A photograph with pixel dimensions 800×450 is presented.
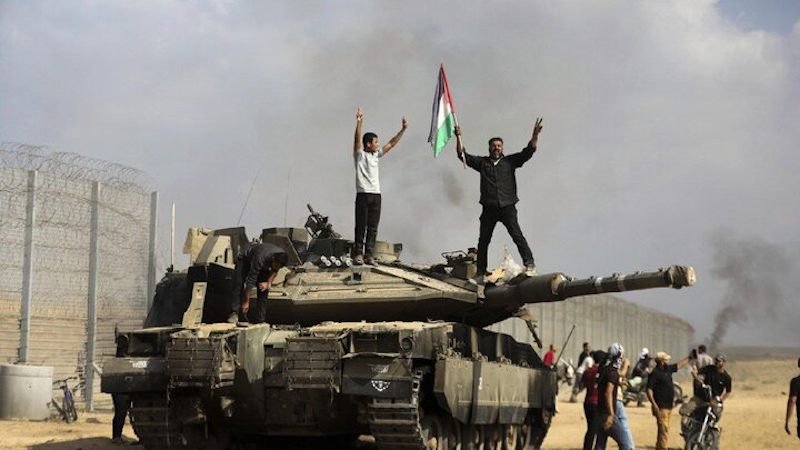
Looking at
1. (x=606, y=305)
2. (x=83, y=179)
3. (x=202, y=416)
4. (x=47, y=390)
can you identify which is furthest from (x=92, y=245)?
(x=606, y=305)

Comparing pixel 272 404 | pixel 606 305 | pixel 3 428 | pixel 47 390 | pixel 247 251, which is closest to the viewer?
pixel 272 404

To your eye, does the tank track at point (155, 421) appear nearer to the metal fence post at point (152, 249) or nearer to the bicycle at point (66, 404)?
the bicycle at point (66, 404)

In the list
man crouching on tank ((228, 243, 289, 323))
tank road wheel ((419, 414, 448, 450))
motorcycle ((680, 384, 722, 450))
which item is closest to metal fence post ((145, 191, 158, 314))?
man crouching on tank ((228, 243, 289, 323))

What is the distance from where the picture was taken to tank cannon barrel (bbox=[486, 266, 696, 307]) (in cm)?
1298

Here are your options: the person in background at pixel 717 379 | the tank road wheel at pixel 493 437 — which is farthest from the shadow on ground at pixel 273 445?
the person in background at pixel 717 379

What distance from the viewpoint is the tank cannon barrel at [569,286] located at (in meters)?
13.0

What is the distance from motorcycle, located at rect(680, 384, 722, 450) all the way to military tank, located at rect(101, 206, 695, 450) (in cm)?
275

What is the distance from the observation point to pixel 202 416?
13.0 meters

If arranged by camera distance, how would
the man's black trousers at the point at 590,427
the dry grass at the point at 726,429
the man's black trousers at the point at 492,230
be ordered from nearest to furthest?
the man's black trousers at the point at 492,230
the man's black trousers at the point at 590,427
the dry grass at the point at 726,429

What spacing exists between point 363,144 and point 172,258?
A: 3430 millimetres

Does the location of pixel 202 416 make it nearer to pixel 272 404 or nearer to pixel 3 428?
pixel 272 404

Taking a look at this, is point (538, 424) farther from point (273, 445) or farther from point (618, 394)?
point (273, 445)

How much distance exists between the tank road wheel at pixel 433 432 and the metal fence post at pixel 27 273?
9352mm

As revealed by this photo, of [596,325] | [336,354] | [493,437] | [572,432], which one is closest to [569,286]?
[493,437]
